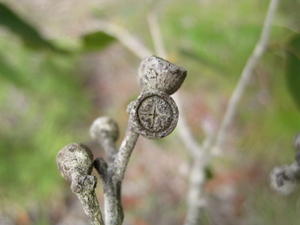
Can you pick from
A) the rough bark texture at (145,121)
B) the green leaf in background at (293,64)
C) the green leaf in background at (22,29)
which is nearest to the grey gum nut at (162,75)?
the rough bark texture at (145,121)

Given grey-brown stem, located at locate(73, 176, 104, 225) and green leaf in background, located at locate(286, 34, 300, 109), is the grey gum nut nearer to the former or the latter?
grey-brown stem, located at locate(73, 176, 104, 225)

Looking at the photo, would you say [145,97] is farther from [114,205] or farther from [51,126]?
[51,126]

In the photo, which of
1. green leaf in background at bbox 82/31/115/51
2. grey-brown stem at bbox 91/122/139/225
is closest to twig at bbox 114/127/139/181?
grey-brown stem at bbox 91/122/139/225

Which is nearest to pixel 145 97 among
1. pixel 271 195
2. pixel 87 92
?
pixel 271 195

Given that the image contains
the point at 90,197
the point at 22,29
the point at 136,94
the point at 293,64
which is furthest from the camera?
the point at 136,94

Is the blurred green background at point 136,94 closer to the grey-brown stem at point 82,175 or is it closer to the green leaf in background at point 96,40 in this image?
the green leaf in background at point 96,40

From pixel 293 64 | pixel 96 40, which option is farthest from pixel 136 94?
pixel 293 64

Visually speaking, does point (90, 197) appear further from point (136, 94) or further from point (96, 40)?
point (136, 94)
